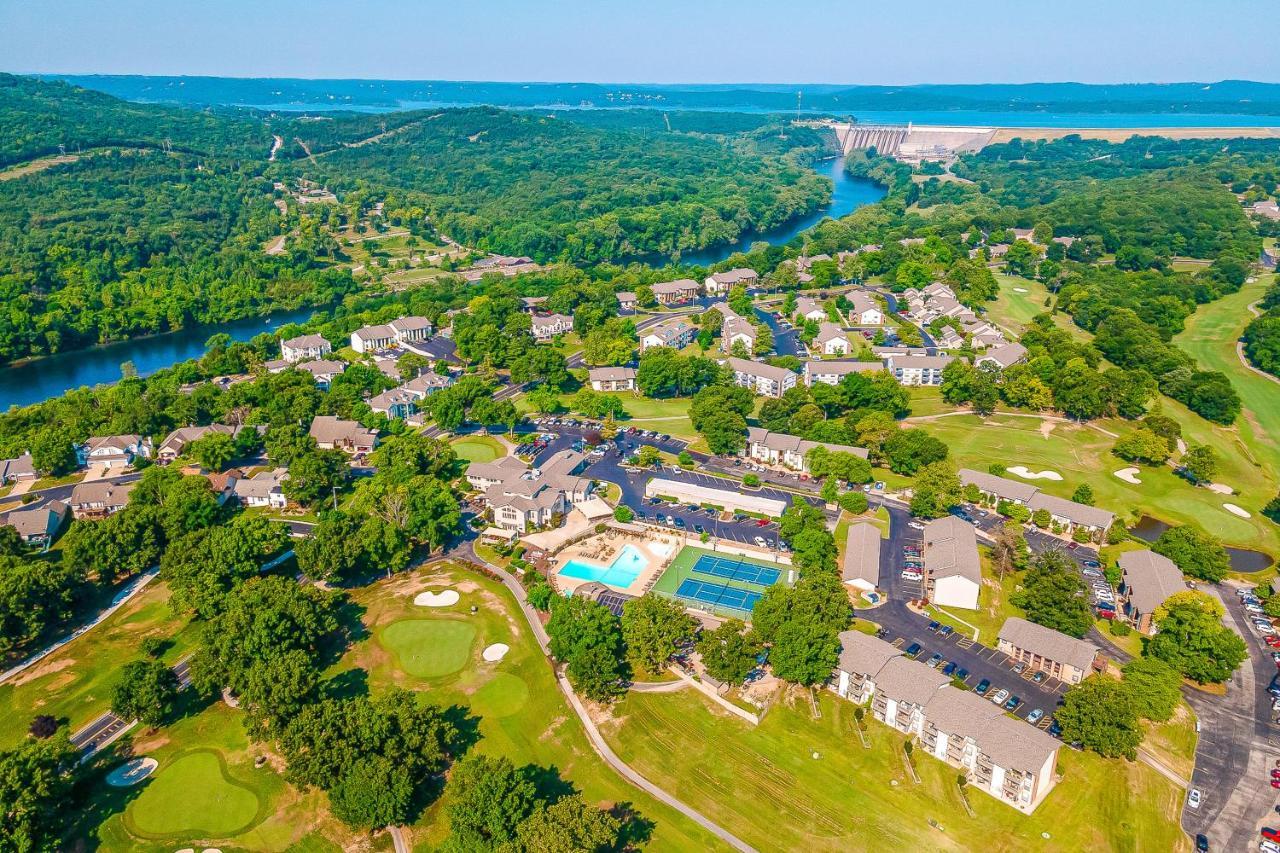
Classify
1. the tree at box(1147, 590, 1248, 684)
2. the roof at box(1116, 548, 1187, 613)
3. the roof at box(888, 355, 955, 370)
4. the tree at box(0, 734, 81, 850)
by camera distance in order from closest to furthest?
the tree at box(0, 734, 81, 850) < the tree at box(1147, 590, 1248, 684) < the roof at box(1116, 548, 1187, 613) < the roof at box(888, 355, 955, 370)

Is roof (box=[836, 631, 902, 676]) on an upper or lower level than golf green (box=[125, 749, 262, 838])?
upper

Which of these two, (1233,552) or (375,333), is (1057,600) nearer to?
(1233,552)

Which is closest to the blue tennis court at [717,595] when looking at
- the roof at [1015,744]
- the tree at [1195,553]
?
the roof at [1015,744]

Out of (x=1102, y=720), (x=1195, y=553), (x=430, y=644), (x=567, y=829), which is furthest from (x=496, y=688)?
(x=1195, y=553)

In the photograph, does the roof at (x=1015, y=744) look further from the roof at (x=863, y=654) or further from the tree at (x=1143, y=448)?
the tree at (x=1143, y=448)

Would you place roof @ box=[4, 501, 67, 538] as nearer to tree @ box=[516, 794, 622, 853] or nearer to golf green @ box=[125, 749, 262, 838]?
golf green @ box=[125, 749, 262, 838]

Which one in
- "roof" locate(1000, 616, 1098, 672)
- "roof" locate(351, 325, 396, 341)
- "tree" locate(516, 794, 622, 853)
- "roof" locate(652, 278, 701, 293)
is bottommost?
"roof" locate(1000, 616, 1098, 672)

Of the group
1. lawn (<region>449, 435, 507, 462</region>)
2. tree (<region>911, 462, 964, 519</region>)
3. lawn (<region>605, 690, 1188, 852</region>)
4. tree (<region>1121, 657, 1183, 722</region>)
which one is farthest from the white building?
lawn (<region>449, 435, 507, 462</region>)

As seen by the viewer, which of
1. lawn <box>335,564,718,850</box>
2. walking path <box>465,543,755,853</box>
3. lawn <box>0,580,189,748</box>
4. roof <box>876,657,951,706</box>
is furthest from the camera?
lawn <box>0,580,189,748</box>

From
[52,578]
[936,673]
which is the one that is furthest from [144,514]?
[936,673]

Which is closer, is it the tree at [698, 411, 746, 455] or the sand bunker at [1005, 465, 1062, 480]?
the sand bunker at [1005, 465, 1062, 480]
